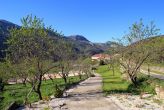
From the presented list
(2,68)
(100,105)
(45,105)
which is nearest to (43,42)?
(45,105)

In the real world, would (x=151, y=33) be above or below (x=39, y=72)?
above

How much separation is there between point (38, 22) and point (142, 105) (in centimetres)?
1799

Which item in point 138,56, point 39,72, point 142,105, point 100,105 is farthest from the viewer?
point 138,56

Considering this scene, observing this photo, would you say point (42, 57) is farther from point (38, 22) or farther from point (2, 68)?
point (2, 68)

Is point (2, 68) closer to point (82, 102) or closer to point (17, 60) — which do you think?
point (17, 60)

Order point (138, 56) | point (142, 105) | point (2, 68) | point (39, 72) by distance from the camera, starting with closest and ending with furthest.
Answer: point (142, 105), point (39, 72), point (138, 56), point (2, 68)

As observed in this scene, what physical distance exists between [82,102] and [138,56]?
57.2ft

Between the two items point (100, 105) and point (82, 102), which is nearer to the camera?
point (100, 105)

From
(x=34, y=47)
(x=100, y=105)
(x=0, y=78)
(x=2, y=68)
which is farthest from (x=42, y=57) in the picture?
(x=0, y=78)

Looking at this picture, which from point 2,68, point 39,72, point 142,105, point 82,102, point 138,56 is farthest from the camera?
point 2,68

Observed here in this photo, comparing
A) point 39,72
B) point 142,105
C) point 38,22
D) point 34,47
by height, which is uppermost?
point 38,22

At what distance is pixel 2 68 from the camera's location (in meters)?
71.1

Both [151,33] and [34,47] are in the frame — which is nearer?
[34,47]

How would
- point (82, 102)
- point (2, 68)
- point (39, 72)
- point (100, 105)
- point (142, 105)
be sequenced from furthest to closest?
point (2, 68) → point (39, 72) → point (82, 102) → point (100, 105) → point (142, 105)
